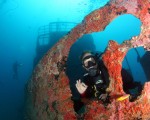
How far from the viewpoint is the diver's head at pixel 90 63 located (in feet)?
15.9

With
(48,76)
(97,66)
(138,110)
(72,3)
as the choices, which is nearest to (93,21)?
(97,66)

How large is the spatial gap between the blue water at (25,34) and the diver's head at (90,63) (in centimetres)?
1227

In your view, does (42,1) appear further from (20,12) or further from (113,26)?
(113,26)

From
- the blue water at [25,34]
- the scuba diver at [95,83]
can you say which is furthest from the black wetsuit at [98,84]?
the blue water at [25,34]

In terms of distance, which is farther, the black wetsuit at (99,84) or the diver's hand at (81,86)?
the diver's hand at (81,86)

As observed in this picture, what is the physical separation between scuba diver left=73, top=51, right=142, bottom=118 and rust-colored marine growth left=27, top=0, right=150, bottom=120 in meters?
0.14

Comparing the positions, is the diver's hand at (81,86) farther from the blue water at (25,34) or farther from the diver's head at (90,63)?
the blue water at (25,34)

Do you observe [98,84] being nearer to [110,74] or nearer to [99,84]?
[99,84]

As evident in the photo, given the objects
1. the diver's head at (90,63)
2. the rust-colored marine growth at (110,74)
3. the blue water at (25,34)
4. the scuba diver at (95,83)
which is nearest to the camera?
the rust-colored marine growth at (110,74)

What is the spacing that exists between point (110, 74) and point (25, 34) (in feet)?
212

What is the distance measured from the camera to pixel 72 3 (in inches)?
3551

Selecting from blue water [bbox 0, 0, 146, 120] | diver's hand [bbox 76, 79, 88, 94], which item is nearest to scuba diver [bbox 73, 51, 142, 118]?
diver's hand [bbox 76, 79, 88, 94]

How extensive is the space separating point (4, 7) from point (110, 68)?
73173 millimetres

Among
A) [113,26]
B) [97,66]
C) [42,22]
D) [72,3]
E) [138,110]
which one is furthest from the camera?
[113,26]
